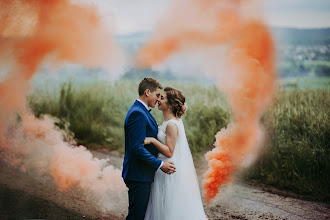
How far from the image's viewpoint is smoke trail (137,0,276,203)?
18.6ft

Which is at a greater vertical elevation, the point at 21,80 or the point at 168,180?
the point at 21,80

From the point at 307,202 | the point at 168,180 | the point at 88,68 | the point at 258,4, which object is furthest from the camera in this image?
the point at 88,68

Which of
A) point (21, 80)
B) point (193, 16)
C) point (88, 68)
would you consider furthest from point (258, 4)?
point (88, 68)

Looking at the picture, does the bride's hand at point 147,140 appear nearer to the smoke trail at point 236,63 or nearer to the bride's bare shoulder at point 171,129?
the bride's bare shoulder at point 171,129

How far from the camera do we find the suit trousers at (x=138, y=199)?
3908 millimetres

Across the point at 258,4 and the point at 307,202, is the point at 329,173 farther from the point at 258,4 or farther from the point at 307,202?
the point at 258,4

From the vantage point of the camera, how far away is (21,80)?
853 centimetres

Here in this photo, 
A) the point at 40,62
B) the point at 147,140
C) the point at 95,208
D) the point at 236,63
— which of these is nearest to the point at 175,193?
the point at 147,140

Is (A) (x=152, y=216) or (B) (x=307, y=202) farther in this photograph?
(B) (x=307, y=202)

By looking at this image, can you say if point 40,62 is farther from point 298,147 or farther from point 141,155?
point 298,147

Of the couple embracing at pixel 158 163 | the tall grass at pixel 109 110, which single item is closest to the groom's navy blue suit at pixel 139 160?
the couple embracing at pixel 158 163

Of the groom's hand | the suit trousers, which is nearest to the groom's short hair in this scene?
the groom's hand

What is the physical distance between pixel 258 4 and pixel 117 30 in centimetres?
474

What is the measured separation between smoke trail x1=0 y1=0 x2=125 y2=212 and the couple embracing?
98.8 inches
